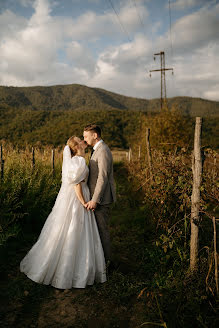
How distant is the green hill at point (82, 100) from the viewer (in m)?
112

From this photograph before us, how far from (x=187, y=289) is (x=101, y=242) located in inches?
54.1

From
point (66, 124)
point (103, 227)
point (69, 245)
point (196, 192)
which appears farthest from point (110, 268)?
point (66, 124)

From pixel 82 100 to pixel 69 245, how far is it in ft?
440

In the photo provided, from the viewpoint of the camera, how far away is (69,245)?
3.29m

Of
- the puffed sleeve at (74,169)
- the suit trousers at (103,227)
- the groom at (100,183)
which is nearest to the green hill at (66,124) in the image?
the groom at (100,183)

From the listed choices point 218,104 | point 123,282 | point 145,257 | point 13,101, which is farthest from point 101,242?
point 218,104

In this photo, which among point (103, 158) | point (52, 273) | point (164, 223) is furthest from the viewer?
point (164, 223)

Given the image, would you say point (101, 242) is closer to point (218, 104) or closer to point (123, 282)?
point (123, 282)

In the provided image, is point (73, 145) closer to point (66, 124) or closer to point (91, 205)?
point (91, 205)

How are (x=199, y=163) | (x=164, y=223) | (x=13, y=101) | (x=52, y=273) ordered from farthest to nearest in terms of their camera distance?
1. (x=13, y=101)
2. (x=164, y=223)
3. (x=52, y=273)
4. (x=199, y=163)

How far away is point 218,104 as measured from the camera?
11400 centimetres

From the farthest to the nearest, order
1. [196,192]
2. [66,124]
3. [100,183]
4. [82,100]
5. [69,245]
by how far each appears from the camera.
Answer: [82,100], [66,124], [100,183], [69,245], [196,192]

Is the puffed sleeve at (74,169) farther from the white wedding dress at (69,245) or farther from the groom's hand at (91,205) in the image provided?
the groom's hand at (91,205)

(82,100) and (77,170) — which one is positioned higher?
(82,100)
